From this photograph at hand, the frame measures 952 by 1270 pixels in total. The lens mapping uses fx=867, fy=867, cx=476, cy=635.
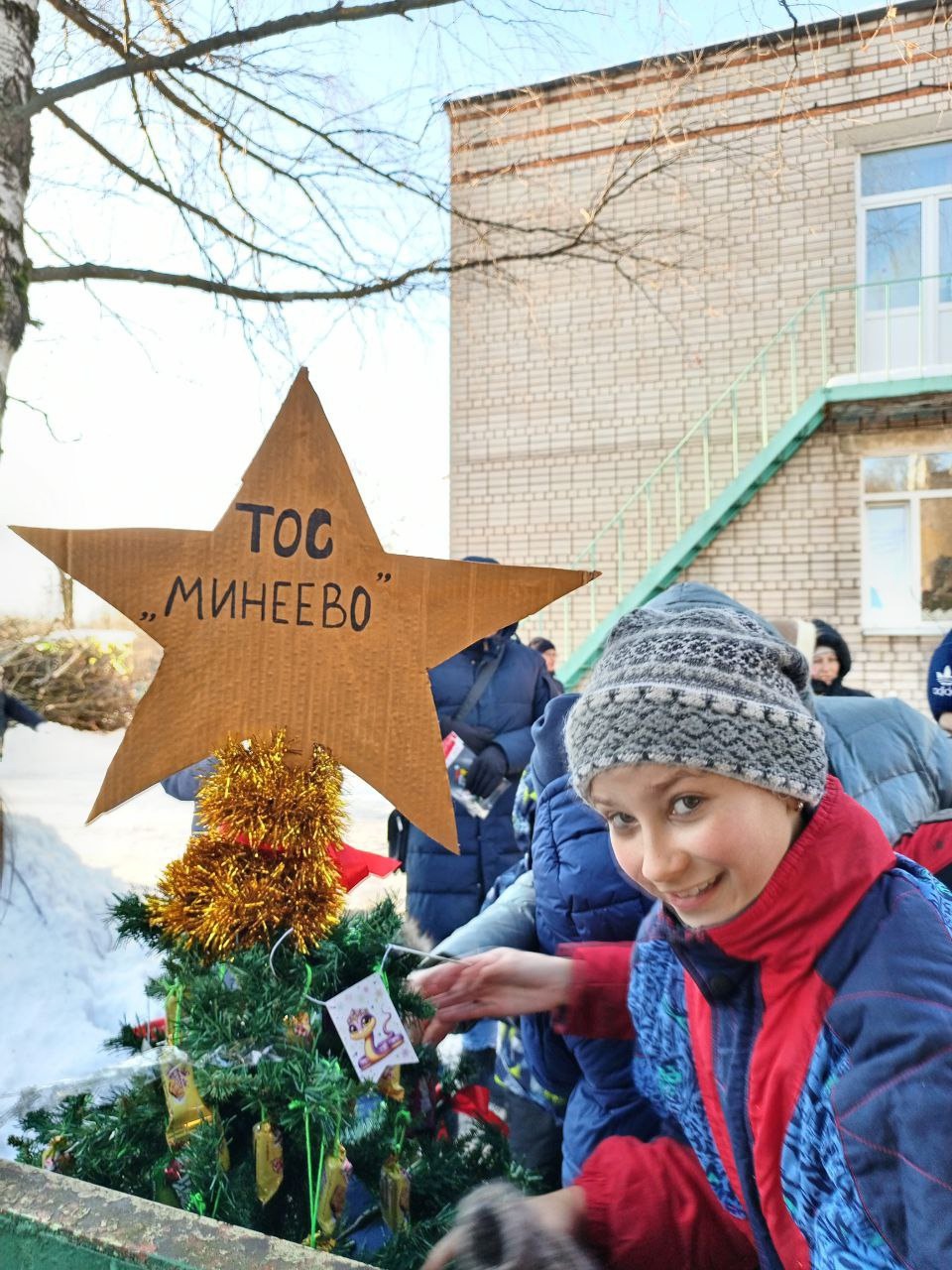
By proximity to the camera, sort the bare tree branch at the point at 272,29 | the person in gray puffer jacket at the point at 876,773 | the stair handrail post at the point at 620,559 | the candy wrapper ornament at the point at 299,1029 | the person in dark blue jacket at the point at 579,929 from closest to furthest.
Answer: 1. the candy wrapper ornament at the point at 299,1029
2. the person in dark blue jacket at the point at 579,929
3. the person in gray puffer jacket at the point at 876,773
4. the bare tree branch at the point at 272,29
5. the stair handrail post at the point at 620,559

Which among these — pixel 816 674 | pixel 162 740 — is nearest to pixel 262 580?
pixel 162 740

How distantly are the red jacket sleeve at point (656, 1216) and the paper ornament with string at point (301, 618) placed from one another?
433 mm

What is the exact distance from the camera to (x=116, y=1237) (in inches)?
34.3

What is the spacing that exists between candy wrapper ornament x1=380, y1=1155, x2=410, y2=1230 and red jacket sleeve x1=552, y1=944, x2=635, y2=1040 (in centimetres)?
29

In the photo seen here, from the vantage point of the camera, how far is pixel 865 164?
7785mm

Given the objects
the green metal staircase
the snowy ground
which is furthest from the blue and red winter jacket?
the green metal staircase

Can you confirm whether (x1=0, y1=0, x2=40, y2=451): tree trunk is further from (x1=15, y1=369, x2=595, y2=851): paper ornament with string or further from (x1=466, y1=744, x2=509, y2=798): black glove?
(x1=466, y1=744, x2=509, y2=798): black glove

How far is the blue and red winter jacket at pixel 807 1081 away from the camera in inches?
27.8

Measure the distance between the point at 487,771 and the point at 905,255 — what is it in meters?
7.30

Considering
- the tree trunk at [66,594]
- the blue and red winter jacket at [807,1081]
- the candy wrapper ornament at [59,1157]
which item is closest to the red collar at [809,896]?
the blue and red winter jacket at [807,1081]

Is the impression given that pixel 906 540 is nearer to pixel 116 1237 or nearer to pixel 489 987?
pixel 489 987

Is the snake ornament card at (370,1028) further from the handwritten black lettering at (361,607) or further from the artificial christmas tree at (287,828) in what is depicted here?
the handwritten black lettering at (361,607)

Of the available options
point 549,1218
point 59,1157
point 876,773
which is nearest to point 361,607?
point 549,1218

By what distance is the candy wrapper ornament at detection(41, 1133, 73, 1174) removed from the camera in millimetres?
1132
